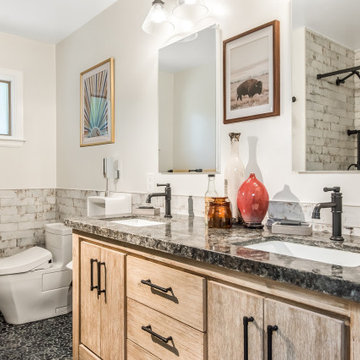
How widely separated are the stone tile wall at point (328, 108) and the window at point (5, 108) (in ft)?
9.83

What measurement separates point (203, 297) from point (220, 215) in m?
0.53

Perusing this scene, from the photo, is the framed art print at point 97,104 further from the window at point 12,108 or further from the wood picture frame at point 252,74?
the wood picture frame at point 252,74

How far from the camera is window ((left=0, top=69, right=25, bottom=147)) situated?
3.54 metres

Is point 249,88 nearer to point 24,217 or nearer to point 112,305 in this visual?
point 112,305

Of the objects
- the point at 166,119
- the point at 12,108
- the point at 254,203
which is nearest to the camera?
the point at 254,203

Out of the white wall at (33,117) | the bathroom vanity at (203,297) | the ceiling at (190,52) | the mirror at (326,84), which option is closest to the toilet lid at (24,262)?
the white wall at (33,117)

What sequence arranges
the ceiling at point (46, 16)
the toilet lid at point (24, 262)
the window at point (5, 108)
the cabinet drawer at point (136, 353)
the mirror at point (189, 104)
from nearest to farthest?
the cabinet drawer at point (136, 353) < the mirror at point (189, 104) < the toilet lid at point (24, 262) < the ceiling at point (46, 16) < the window at point (5, 108)

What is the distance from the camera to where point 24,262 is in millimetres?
2830

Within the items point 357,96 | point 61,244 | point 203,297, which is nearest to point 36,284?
point 61,244

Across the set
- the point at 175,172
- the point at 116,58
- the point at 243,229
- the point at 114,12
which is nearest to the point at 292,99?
the point at 243,229

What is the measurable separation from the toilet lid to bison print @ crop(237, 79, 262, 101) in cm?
203

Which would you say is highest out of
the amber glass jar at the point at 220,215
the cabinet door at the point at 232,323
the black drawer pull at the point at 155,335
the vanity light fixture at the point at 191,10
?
the vanity light fixture at the point at 191,10

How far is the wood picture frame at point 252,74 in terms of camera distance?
68.8 inches

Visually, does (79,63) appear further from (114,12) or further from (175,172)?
(175,172)
